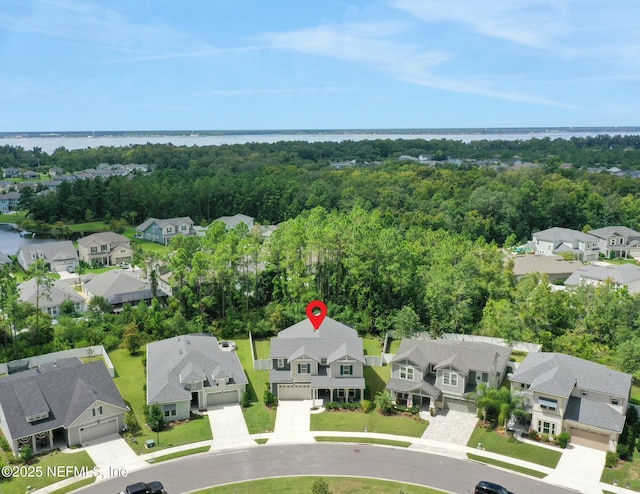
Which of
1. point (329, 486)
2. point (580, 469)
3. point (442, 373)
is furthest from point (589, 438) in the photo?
point (329, 486)

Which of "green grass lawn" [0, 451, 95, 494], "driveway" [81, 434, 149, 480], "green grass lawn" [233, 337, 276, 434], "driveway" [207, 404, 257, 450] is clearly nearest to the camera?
"green grass lawn" [0, 451, 95, 494]

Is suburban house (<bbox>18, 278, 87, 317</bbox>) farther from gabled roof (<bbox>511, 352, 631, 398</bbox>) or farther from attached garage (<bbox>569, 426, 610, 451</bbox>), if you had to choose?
attached garage (<bbox>569, 426, 610, 451</bbox>)

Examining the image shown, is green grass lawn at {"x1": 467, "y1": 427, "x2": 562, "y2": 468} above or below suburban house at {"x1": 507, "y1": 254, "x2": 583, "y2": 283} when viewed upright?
below

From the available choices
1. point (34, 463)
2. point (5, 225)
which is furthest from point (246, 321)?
point (5, 225)

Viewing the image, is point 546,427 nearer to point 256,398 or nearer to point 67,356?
point 256,398

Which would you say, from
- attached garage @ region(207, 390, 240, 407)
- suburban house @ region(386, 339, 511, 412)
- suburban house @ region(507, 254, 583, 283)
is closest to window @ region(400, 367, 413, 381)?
suburban house @ region(386, 339, 511, 412)

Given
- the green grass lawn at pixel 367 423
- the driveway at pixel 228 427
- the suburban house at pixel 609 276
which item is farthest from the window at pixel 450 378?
the suburban house at pixel 609 276
